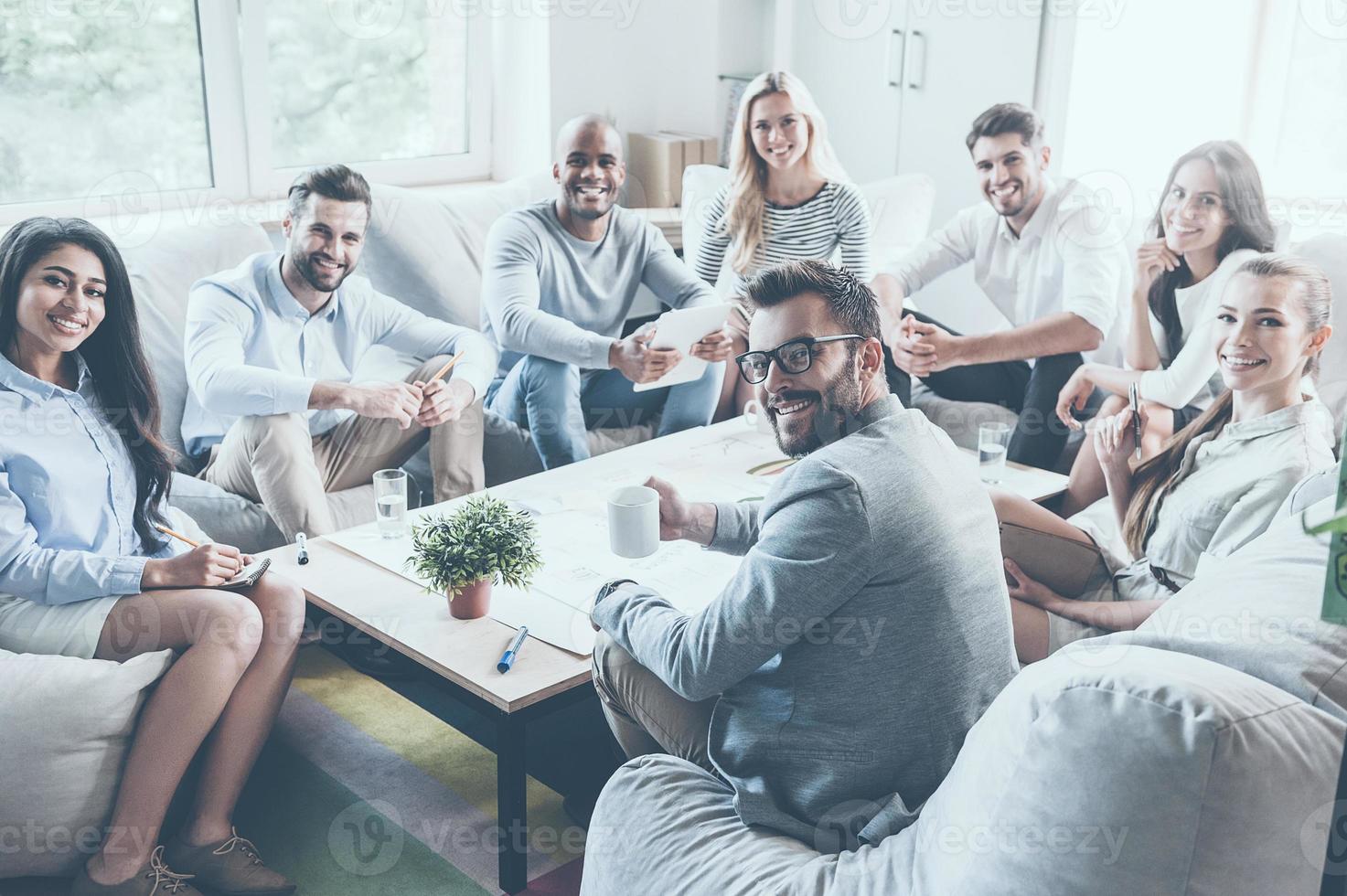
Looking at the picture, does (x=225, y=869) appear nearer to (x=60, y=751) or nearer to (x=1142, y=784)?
(x=60, y=751)

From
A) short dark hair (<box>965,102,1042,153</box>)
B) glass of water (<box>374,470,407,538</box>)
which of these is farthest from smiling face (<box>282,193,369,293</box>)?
short dark hair (<box>965,102,1042,153</box>)

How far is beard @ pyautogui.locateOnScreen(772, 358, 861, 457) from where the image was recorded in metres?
1.59

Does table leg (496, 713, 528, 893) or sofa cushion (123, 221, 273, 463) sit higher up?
sofa cushion (123, 221, 273, 463)

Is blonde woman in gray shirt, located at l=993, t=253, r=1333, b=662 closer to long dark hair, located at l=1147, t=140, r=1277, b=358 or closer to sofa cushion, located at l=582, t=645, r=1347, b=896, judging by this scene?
long dark hair, located at l=1147, t=140, r=1277, b=358

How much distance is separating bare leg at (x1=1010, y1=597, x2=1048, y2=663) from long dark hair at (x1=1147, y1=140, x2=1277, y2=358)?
3.79 ft

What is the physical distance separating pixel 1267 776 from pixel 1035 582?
51.3 inches

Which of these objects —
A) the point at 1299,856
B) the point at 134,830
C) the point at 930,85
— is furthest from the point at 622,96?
the point at 1299,856

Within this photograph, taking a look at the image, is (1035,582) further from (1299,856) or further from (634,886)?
(1299,856)

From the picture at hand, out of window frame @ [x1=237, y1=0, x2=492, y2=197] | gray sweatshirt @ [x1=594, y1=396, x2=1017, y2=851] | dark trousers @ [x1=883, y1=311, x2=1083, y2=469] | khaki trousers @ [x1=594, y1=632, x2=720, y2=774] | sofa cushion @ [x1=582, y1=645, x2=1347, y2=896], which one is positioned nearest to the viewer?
sofa cushion @ [x1=582, y1=645, x2=1347, y2=896]

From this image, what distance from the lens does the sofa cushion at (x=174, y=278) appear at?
2918mm

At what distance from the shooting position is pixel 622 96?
4.48 m

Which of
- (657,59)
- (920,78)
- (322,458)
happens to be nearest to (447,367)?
(322,458)

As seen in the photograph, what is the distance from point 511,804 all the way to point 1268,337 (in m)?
1.45

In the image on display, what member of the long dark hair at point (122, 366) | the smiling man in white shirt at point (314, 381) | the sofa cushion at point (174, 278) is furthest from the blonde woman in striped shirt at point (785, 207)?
the long dark hair at point (122, 366)
